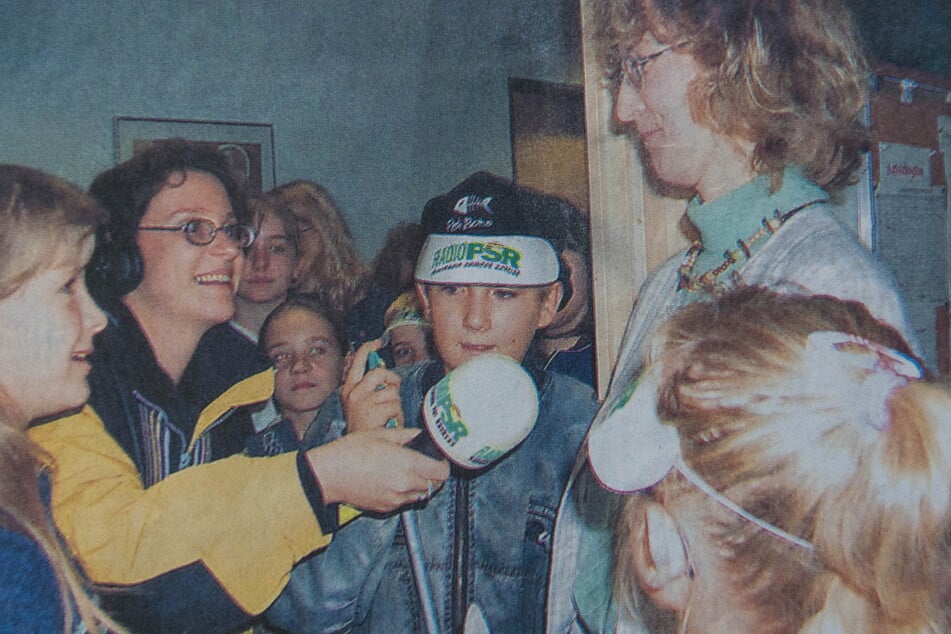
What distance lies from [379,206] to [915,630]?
719mm

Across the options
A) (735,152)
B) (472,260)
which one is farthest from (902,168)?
(472,260)

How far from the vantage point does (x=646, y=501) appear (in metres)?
0.86

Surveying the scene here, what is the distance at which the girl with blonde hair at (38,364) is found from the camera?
0.82m

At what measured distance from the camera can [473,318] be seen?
1077mm

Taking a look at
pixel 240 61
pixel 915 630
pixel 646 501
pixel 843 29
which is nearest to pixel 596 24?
pixel 843 29

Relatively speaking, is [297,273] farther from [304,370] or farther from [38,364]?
[38,364]

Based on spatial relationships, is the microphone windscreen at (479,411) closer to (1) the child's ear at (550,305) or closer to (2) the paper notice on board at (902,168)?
(1) the child's ear at (550,305)

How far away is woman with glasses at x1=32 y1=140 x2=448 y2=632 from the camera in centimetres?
88

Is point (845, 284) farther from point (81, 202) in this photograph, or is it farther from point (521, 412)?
point (81, 202)

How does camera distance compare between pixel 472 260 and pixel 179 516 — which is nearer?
pixel 179 516

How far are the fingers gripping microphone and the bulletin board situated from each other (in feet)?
1.83

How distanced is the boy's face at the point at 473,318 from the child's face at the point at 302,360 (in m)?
0.13

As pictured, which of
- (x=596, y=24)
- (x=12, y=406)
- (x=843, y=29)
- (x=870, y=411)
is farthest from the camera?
(x=596, y=24)

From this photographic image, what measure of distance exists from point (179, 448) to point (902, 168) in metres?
1.04
